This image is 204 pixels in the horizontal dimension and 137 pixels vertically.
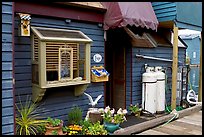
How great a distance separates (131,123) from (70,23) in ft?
8.24

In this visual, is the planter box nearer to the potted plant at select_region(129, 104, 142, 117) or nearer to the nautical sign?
the nautical sign

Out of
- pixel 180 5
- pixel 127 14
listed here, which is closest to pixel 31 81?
pixel 127 14

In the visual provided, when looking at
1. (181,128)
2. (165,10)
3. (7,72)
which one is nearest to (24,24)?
(7,72)

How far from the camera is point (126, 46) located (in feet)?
19.1

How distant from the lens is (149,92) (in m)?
5.59

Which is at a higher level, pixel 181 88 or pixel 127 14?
pixel 127 14

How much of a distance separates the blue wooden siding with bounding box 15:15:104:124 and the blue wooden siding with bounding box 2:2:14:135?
704mm

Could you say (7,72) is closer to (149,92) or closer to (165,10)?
(149,92)

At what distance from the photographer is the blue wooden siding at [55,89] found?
3.69 meters

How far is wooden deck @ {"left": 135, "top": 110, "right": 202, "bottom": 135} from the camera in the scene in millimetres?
4496

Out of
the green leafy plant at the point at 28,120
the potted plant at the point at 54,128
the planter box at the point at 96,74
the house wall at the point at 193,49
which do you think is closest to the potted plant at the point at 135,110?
the planter box at the point at 96,74

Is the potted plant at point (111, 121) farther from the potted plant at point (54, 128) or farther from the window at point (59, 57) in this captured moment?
the potted plant at point (54, 128)

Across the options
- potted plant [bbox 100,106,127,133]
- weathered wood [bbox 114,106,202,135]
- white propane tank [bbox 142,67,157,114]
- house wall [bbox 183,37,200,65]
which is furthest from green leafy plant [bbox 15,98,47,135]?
house wall [bbox 183,37,200,65]

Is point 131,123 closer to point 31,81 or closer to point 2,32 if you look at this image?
point 31,81
